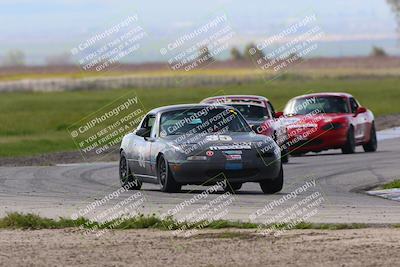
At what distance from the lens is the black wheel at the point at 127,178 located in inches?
892

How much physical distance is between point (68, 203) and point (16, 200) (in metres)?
1.16

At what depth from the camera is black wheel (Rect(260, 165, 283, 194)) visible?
20781 millimetres

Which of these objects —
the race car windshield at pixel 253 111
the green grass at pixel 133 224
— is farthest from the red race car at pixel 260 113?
the green grass at pixel 133 224

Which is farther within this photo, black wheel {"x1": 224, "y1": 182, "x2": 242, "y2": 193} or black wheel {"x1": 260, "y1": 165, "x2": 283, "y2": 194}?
black wheel {"x1": 224, "y1": 182, "x2": 242, "y2": 193}

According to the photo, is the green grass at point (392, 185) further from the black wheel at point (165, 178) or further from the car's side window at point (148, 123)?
the car's side window at point (148, 123)

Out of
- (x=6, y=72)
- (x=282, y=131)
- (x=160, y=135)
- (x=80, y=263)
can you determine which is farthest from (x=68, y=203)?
(x=6, y=72)

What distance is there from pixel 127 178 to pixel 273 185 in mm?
3020

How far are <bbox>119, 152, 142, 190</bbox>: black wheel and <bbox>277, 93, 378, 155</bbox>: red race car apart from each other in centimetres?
843

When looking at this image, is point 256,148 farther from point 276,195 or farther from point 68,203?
point 68,203

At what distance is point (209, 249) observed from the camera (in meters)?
13.5

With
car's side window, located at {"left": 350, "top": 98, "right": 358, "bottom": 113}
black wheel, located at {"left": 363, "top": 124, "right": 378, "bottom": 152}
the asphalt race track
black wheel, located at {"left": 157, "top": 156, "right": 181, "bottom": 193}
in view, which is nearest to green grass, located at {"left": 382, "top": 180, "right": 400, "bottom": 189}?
the asphalt race track

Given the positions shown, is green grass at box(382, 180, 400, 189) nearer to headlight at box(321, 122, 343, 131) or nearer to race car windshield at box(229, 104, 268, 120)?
race car windshield at box(229, 104, 268, 120)

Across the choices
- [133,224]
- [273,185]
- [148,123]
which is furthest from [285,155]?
[133,224]

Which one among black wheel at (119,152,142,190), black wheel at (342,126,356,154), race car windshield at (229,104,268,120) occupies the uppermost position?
black wheel at (119,152,142,190)
